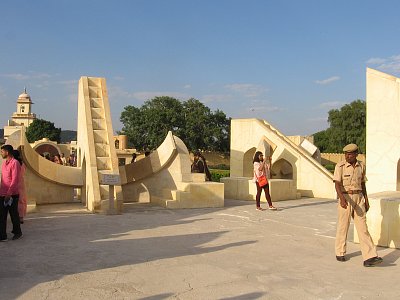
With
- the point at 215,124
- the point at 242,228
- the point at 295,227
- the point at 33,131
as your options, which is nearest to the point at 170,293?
the point at 242,228

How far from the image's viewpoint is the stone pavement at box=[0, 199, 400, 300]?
3.86 meters

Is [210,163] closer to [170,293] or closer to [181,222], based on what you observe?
[181,222]

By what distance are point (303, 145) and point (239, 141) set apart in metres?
2.94

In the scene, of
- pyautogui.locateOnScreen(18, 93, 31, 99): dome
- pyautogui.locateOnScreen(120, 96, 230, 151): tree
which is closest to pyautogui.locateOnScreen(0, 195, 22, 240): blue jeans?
pyautogui.locateOnScreen(120, 96, 230, 151): tree

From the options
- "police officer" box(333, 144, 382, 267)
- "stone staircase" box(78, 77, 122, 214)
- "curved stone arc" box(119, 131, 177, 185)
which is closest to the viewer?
"police officer" box(333, 144, 382, 267)

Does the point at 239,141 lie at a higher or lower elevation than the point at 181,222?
higher

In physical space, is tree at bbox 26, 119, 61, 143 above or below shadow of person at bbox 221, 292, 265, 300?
above

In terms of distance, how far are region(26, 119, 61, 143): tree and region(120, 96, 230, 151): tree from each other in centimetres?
1834

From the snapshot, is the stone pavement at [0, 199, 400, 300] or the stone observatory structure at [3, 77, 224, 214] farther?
the stone observatory structure at [3, 77, 224, 214]

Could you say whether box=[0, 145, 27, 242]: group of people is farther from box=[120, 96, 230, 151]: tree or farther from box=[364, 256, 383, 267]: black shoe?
box=[120, 96, 230, 151]: tree

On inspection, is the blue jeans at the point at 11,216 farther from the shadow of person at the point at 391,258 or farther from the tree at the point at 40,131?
the tree at the point at 40,131

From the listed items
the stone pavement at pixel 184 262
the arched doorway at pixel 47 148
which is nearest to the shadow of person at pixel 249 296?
the stone pavement at pixel 184 262

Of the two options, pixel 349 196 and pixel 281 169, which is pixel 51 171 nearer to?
pixel 349 196

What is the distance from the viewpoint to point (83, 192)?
418 inches
